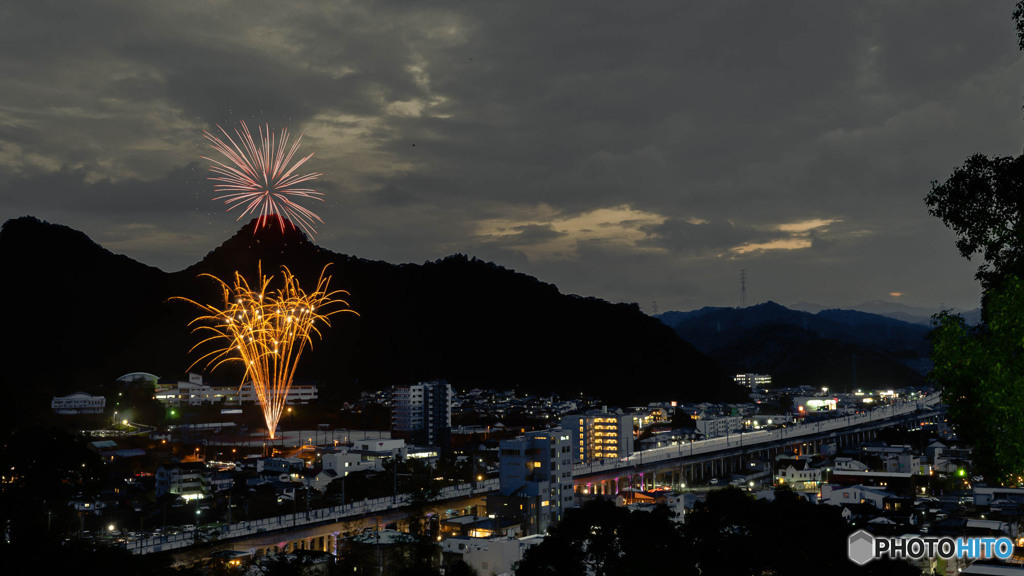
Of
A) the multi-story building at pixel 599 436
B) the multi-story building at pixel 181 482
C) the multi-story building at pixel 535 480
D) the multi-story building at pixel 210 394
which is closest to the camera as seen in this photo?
the multi-story building at pixel 535 480

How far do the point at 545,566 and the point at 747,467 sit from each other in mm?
34044

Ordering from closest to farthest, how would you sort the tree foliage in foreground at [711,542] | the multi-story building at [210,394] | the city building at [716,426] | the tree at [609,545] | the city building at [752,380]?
the tree foliage in foreground at [711,542], the tree at [609,545], the multi-story building at [210,394], the city building at [716,426], the city building at [752,380]

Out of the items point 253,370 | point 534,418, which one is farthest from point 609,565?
point 534,418

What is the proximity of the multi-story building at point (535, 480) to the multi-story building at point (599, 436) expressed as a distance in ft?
53.2

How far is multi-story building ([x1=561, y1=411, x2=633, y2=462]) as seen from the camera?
45.0m

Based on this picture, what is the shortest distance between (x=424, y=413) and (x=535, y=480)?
22737mm

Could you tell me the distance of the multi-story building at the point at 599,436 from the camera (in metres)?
45.0

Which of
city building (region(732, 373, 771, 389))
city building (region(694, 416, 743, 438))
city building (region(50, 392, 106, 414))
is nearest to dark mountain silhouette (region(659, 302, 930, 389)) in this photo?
city building (region(732, 373, 771, 389))

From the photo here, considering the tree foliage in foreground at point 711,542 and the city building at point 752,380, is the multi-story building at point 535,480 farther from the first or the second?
the city building at point 752,380

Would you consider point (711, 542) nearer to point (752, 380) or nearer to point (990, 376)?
point (990, 376)

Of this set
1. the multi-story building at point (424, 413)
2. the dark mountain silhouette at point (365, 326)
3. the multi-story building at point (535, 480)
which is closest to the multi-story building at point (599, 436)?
the multi-story building at point (424, 413)

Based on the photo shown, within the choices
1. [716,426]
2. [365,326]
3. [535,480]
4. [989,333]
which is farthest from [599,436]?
[989,333]

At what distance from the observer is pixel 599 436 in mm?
45688

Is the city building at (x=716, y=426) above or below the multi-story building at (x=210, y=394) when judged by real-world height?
below
